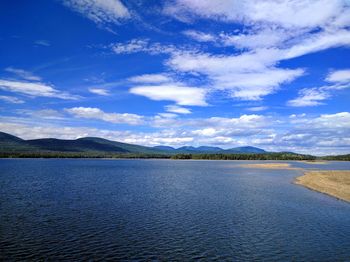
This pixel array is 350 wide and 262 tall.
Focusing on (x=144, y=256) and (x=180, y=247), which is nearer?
(x=144, y=256)

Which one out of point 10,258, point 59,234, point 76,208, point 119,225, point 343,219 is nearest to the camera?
point 10,258

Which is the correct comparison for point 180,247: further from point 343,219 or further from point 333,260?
point 343,219

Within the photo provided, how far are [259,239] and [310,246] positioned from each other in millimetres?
4498

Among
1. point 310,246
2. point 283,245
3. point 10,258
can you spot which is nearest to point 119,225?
point 10,258

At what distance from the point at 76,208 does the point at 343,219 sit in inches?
1352

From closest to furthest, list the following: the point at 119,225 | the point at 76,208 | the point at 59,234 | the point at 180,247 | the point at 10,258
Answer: the point at 10,258
the point at 180,247
the point at 59,234
the point at 119,225
the point at 76,208

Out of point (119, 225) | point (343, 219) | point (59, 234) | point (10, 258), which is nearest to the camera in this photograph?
point (10, 258)

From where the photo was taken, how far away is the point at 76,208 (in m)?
44.6

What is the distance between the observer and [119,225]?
1390 inches

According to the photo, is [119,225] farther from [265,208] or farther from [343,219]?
[343,219]

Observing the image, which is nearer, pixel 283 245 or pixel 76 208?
pixel 283 245

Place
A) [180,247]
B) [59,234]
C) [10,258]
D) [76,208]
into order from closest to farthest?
[10,258] < [180,247] < [59,234] < [76,208]

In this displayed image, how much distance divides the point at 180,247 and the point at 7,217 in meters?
21.7

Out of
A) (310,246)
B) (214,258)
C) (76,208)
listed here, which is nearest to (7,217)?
(76,208)
